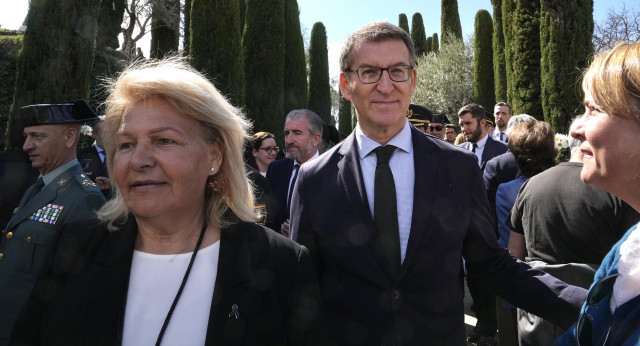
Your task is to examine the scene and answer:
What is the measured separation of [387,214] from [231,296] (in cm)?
72

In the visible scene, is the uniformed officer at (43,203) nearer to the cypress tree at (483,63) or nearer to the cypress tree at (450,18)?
the cypress tree at (483,63)

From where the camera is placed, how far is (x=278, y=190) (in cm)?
487

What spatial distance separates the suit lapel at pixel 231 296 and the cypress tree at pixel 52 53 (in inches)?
344

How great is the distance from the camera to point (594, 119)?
139 centimetres

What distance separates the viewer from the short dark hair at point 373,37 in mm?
2037

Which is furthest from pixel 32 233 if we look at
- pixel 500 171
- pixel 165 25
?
pixel 165 25

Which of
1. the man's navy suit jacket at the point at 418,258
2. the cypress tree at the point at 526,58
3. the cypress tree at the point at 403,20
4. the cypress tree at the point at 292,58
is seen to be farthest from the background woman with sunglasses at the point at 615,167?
the cypress tree at the point at 403,20

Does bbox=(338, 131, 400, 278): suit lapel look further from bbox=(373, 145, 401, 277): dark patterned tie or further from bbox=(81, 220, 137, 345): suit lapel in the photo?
bbox=(81, 220, 137, 345): suit lapel

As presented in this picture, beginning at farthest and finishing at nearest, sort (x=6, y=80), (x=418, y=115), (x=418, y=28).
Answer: (x=418, y=28)
(x=6, y=80)
(x=418, y=115)

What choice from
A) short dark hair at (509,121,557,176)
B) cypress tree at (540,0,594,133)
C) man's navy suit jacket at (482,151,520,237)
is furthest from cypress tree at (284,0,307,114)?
short dark hair at (509,121,557,176)

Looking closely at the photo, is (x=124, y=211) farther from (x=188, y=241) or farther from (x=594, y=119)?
(x=594, y=119)

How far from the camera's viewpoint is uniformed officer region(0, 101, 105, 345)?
2508mm

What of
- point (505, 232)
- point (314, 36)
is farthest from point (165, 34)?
point (505, 232)

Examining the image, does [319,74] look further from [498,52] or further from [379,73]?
[379,73]
